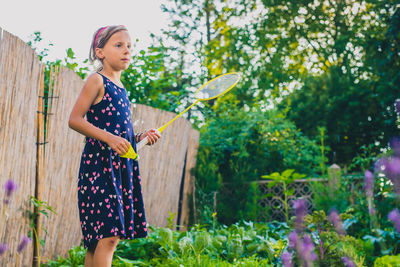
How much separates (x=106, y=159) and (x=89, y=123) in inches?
7.6

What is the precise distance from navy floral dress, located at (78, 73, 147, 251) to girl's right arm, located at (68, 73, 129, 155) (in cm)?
5

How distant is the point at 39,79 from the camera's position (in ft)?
9.77

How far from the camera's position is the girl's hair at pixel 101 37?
2.20 meters

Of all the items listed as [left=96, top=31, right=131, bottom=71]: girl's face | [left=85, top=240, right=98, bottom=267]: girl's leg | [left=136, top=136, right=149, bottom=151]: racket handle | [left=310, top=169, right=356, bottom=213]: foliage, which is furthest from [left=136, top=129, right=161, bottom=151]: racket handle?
[left=310, top=169, right=356, bottom=213]: foliage

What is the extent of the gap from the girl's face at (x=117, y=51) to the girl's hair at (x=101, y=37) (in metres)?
0.02

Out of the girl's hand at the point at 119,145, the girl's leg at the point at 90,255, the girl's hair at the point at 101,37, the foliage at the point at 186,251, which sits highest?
the girl's hair at the point at 101,37

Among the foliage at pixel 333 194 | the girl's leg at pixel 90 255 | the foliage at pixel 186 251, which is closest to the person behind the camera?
the girl's leg at pixel 90 255

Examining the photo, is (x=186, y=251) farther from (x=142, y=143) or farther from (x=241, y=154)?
(x=241, y=154)

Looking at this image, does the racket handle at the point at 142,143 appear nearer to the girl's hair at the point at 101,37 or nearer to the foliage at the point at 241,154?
the girl's hair at the point at 101,37

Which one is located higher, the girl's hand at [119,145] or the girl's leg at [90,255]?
the girl's hand at [119,145]

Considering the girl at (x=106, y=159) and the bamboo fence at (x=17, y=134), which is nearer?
the girl at (x=106, y=159)

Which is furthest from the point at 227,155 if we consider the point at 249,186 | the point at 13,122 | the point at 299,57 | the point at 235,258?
the point at 299,57

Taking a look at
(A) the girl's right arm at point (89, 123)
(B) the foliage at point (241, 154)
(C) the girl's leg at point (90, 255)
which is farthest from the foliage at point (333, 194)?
(A) the girl's right arm at point (89, 123)

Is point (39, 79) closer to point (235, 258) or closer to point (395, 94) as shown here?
point (235, 258)
